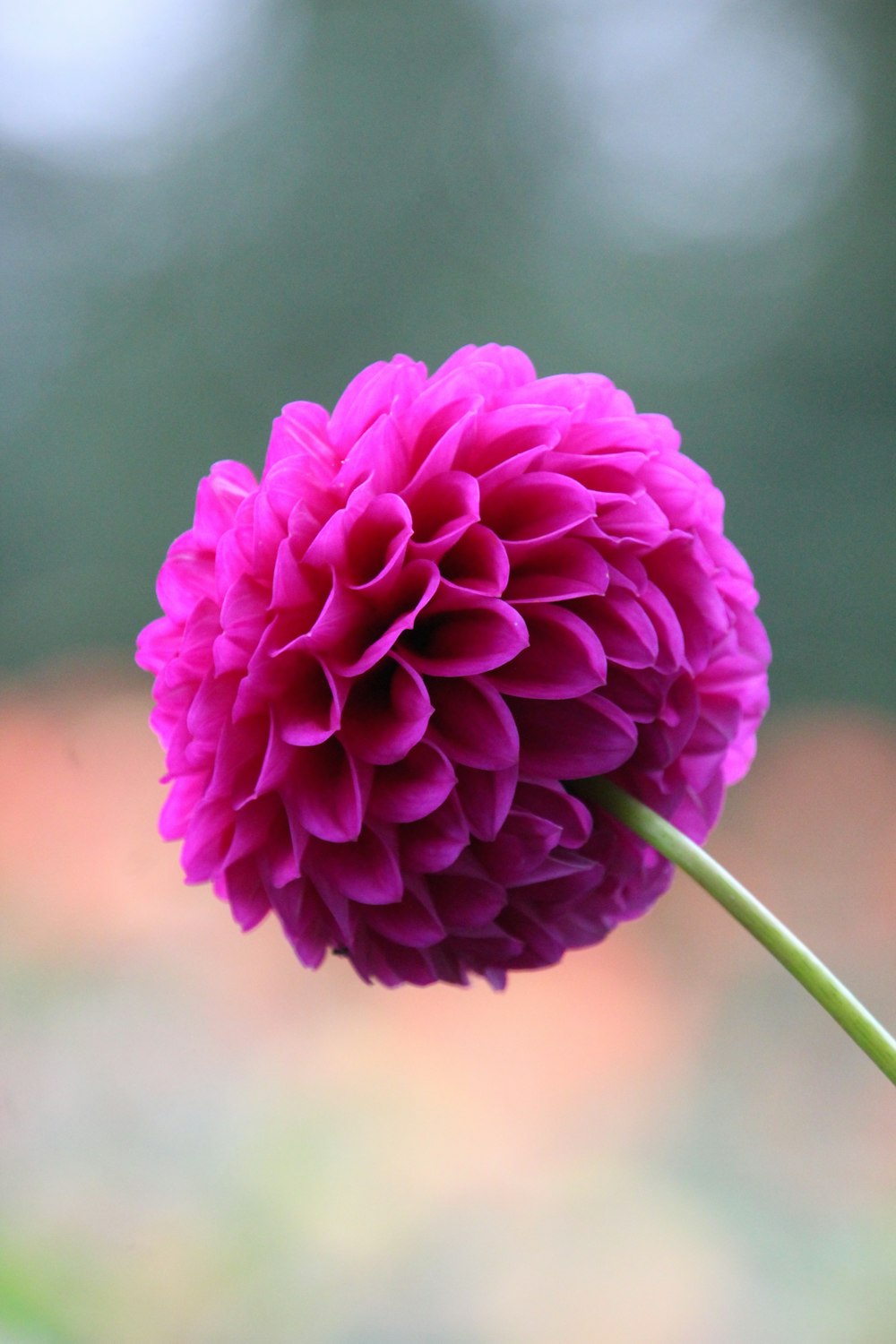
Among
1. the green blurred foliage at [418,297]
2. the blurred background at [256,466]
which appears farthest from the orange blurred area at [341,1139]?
the green blurred foliage at [418,297]

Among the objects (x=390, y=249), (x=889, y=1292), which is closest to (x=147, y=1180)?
(x=889, y=1292)

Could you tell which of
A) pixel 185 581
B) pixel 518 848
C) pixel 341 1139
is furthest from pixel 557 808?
pixel 341 1139

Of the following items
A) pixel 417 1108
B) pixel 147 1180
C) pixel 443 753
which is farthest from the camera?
pixel 417 1108

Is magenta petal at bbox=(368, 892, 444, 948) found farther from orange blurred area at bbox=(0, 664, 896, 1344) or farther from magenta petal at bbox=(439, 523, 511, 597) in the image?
orange blurred area at bbox=(0, 664, 896, 1344)

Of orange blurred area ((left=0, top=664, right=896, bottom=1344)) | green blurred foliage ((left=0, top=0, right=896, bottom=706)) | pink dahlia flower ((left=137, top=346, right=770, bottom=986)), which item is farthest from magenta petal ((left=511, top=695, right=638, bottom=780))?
green blurred foliage ((left=0, top=0, right=896, bottom=706))

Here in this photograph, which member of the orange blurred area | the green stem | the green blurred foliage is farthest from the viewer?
the green blurred foliage

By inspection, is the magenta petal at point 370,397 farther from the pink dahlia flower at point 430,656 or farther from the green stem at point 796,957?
the green stem at point 796,957

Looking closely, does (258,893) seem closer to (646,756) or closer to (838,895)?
(646,756)
